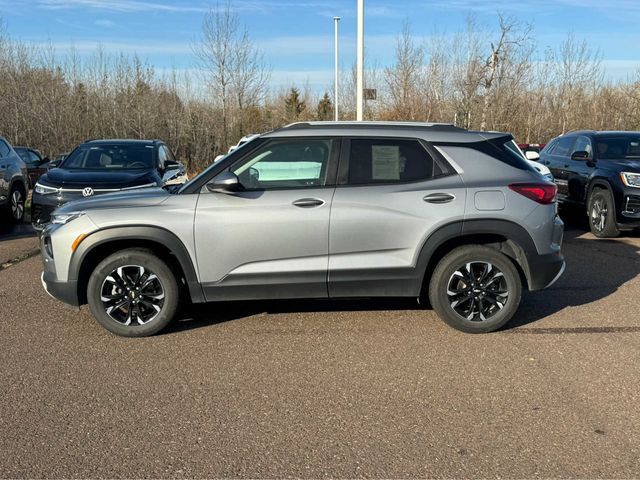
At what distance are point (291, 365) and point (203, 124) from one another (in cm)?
2218

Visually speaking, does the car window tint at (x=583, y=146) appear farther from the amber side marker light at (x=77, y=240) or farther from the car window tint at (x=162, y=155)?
the amber side marker light at (x=77, y=240)

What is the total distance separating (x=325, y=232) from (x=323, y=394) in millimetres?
A: 1445

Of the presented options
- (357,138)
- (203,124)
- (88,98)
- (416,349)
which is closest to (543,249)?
(416,349)

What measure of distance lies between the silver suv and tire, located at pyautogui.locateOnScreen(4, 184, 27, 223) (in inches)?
281

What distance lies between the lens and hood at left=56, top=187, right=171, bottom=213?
502cm

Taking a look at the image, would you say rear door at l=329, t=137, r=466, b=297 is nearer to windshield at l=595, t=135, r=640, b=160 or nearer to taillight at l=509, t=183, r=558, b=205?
taillight at l=509, t=183, r=558, b=205

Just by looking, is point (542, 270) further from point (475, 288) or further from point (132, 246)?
point (132, 246)

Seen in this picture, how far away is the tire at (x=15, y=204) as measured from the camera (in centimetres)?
1134

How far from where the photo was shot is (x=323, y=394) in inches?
158

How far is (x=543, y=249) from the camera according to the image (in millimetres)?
5137

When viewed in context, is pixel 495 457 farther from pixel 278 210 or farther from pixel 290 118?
pixel 290 118

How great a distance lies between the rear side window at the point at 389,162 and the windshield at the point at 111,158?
18.3ft

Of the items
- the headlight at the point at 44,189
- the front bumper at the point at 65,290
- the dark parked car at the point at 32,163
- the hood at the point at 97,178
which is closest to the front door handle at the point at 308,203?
the front bumper at the point at 65,290

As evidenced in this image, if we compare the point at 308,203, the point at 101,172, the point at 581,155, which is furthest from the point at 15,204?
the point at 581,155
